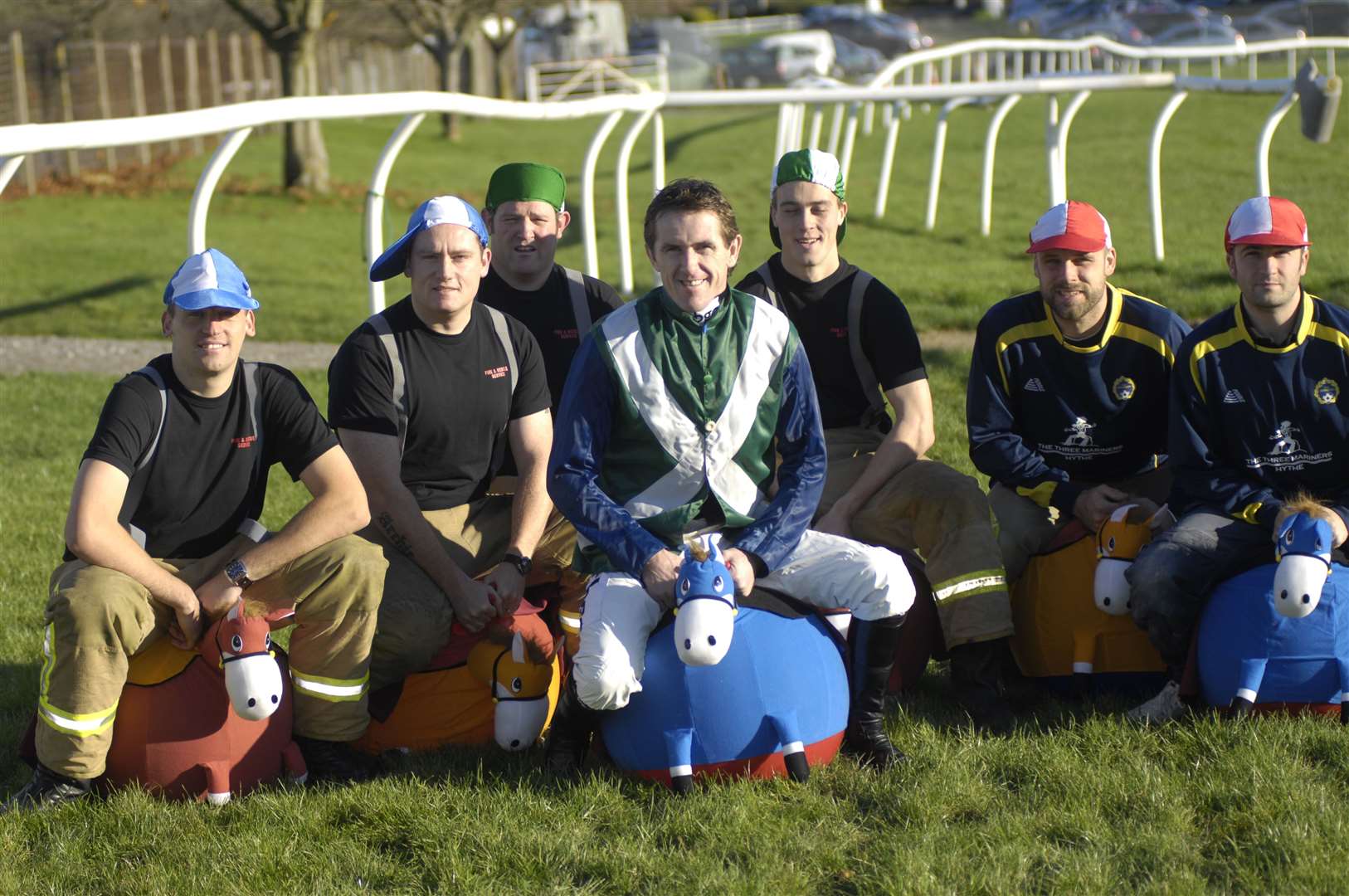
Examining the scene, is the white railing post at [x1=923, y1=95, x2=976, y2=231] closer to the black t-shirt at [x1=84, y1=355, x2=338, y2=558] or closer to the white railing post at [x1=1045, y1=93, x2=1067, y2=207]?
the white railing post at [x1=1045, y1=93, x2=1067, y2=207]

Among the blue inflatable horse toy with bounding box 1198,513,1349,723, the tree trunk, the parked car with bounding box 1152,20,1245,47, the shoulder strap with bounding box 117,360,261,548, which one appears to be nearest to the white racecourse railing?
the shoulder strap with bounding box 117,360,261,548

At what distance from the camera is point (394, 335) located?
5270 mm

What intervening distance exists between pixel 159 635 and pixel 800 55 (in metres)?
43.0

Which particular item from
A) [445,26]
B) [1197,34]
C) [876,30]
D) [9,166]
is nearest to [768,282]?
[9,166]

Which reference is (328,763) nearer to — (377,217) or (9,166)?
(9,166)

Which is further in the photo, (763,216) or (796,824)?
(763,216)

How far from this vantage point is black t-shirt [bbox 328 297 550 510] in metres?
5.19

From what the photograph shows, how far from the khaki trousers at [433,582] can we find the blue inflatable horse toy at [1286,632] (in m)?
2.09

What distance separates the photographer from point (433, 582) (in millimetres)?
5094

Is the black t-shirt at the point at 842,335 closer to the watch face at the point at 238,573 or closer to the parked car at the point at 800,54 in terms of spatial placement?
the watch face at the point at 238,573

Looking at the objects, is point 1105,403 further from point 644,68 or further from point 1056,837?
point 644,68

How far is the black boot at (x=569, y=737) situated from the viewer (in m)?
4.71

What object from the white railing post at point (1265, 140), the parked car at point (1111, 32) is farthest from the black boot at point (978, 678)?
the parked car at point (1111, 32)

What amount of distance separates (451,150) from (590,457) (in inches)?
1084
